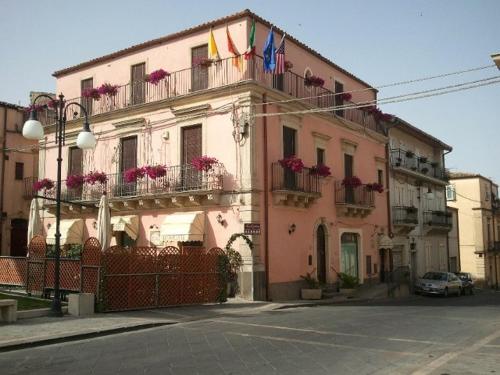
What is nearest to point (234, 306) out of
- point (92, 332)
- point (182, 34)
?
point (92, 332)

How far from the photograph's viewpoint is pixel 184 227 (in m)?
20.3

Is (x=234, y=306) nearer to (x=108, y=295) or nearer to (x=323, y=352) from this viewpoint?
(x=108, y=295)

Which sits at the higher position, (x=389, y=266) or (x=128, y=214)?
(x=128, y=214)

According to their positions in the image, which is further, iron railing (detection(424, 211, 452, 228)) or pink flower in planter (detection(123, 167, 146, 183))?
iron railing (detection(424, 211, 452, 228))

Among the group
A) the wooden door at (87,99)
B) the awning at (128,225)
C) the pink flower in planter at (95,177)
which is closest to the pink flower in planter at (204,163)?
the awning at (128,225)

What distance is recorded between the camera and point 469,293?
110 ft

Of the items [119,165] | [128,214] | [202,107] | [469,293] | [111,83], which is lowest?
[469,293]

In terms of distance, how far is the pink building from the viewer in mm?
20125

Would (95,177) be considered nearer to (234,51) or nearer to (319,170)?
(234,51)

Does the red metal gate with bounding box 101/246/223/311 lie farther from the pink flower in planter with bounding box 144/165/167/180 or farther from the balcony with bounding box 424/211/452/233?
the balcony with bounding box 424/211/452/233

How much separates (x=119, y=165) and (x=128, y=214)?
2.33 metres

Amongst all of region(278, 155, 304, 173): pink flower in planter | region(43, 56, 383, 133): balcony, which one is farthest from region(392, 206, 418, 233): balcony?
region(278, 155, 304, 173): pink flower in planter

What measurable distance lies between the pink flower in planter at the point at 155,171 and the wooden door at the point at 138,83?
3.92 metres

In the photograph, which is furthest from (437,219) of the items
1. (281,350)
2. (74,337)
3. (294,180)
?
(74,337)
